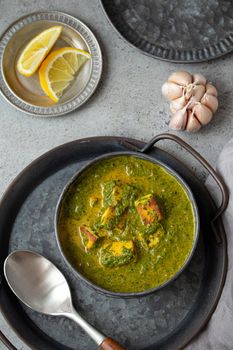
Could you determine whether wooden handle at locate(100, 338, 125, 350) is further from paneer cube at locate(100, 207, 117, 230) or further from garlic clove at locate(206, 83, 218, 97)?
garlic clove at locate(206, 83, 218, 97)

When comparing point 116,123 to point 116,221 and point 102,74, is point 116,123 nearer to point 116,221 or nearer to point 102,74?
point 102,74

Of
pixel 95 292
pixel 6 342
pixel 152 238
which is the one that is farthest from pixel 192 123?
pixel 6 342

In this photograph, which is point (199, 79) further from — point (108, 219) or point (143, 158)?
point (108, 219)

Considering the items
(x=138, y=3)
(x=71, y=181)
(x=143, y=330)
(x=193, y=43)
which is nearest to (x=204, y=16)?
(x=193, y=43)

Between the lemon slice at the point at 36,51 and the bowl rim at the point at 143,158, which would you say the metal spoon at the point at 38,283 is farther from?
the lemon slice at the point at 36,51

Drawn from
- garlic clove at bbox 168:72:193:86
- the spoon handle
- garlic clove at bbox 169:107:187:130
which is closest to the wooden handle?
the spoon handle

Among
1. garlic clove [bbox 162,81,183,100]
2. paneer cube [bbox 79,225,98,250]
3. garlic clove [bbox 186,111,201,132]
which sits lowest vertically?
paneer cube [bbox 79,225,98,250]
